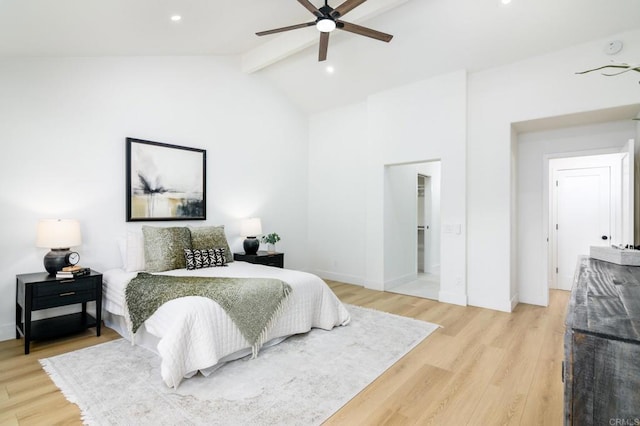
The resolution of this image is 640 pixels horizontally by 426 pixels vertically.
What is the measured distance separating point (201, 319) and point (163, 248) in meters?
1.59

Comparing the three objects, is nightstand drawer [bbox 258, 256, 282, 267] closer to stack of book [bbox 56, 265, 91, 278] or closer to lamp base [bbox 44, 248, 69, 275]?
stack of book [bbox 56, 265, 91, 278]

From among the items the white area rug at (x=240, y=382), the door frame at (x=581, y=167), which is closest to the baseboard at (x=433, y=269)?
the door frame at (x=581, y=167)

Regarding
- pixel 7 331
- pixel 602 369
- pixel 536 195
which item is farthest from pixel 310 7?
pixel 7 331

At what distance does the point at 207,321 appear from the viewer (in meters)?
2.55

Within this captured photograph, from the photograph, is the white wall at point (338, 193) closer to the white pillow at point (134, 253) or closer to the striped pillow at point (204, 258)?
the striped pillow at point (204, 258)

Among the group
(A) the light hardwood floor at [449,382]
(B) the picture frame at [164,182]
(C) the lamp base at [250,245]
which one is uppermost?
(B) the picture frame at [164,182]

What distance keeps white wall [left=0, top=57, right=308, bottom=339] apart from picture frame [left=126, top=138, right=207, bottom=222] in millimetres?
106

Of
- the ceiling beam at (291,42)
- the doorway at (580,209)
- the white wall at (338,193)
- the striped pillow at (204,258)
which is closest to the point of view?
the ceiling beam at (291,42)

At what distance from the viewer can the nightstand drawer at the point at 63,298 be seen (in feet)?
9.77

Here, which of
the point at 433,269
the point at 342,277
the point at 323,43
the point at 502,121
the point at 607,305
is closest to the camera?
the point at 607,305

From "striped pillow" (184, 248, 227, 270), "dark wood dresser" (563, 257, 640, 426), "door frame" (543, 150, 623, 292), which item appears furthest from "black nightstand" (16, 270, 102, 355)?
"door frame" (543, 150, 623, 292)

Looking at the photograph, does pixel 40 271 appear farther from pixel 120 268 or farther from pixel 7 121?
pixel 7 121

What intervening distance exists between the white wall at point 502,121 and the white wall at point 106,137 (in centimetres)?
325

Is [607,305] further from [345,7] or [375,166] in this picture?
[375,166]
